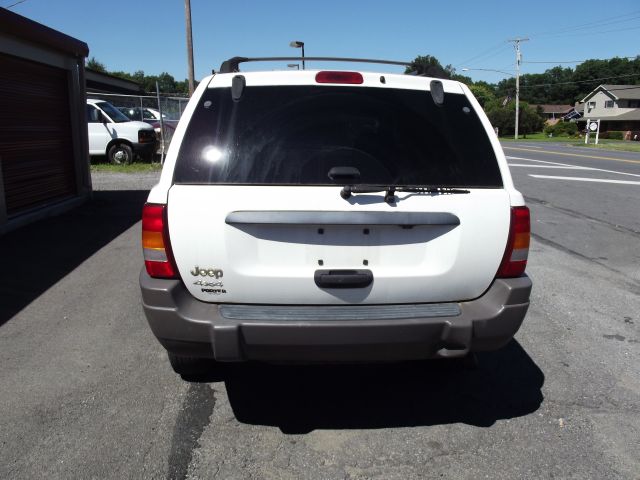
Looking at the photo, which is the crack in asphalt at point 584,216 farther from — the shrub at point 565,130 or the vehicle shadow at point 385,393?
the shrub at point 565,130

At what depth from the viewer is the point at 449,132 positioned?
316cm

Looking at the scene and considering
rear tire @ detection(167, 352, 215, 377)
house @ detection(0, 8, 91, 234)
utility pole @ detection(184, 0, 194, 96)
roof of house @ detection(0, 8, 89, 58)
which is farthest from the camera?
utility pole @ detection(184, 0, 194, 96)

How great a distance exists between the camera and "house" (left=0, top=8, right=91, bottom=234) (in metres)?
8.08

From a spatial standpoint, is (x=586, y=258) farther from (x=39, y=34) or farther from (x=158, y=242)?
(x=39, y=34)

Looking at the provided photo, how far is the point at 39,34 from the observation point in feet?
28.0

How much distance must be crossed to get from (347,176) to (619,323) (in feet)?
10.9

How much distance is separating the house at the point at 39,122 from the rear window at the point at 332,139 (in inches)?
236

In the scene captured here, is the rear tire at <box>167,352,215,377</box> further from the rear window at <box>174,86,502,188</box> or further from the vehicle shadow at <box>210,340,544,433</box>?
the rear window at <box>174,86,502,188</box>

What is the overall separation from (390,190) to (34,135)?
8022 mm

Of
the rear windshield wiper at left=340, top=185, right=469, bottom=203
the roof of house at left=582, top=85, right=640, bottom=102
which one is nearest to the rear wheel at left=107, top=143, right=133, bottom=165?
the rear windshield wiper at left=340, top=185, right=469, bottom=203

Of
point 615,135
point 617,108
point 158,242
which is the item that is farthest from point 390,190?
point 617,108

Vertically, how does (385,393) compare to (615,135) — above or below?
below

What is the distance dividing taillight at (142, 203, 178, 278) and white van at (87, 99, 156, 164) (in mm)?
14779

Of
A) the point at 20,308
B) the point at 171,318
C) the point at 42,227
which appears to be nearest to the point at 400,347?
the point at 171,318
